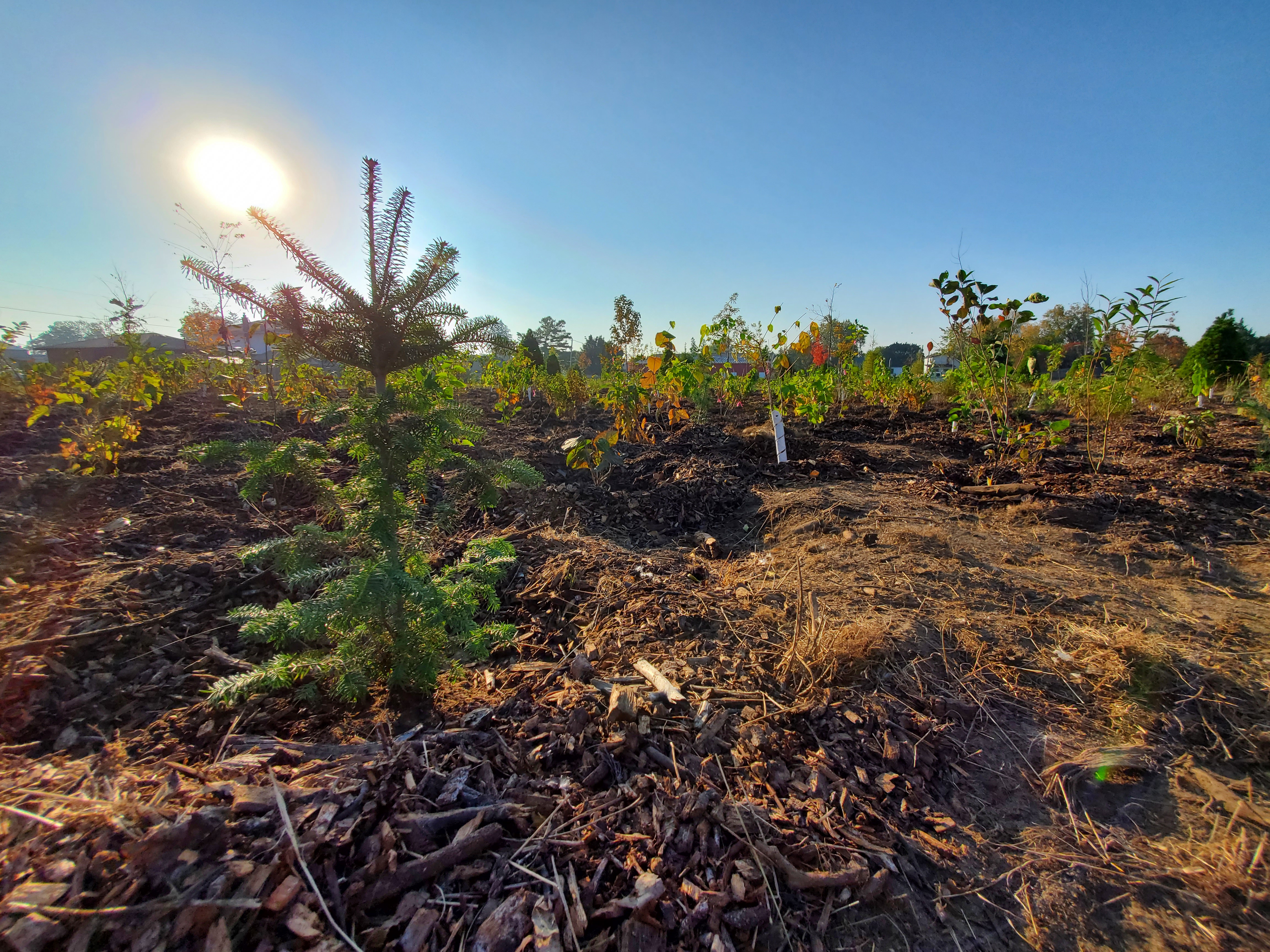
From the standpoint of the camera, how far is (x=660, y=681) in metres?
2.02

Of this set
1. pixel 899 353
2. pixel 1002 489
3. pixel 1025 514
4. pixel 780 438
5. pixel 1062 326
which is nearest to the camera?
pixel 1025 514

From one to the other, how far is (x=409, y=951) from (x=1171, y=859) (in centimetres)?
210

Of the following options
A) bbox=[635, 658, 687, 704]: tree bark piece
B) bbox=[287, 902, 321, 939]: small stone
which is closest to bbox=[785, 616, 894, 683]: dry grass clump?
bbox=[635, 658, 687, 704]: tree bark piece

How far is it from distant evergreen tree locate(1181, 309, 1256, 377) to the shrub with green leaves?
17479 mm

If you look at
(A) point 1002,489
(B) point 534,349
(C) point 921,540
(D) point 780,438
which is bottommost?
(C) point 921,540

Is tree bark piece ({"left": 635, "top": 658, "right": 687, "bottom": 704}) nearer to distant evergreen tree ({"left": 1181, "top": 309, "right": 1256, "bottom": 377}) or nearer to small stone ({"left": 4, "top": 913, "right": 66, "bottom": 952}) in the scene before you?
small stone ({"left": 4, "top": 913, "right": 66, "bottom": 952})

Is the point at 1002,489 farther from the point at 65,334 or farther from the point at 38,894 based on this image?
the point at 65,334

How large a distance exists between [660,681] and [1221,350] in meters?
20.1

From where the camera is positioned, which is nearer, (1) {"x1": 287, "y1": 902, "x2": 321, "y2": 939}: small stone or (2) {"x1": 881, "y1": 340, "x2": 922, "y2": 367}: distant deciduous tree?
(1) {"x1": 287, "y1": 902, "x2": 321, "y2": 939}: small stone

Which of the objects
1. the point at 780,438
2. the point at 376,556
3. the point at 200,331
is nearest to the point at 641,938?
the point at 376,556

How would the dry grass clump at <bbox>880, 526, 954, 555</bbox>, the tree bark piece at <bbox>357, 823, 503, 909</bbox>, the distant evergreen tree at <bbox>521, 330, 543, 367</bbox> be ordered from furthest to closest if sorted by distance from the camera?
the distant evergreen tree at <bbox>521, 330, 543, 367</bbox>
the dry grass clump at <bbox>880, 526, 954, 555</bbox>
the tree bark piece at <bbox>357, 823, 503, 909</bbox>

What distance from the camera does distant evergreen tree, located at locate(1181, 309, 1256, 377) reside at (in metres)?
12.4

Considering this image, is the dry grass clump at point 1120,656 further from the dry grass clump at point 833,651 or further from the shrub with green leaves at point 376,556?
the shrub with green leaves at point 376,556

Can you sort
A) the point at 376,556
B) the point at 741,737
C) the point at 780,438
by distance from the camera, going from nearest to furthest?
the point at 741,737
the point at 376,556
the point at 780,438
